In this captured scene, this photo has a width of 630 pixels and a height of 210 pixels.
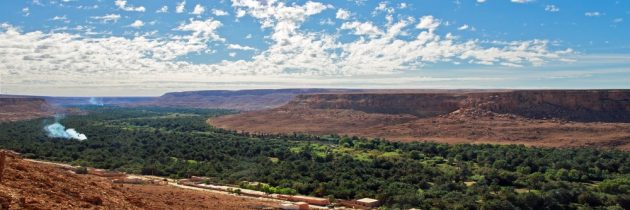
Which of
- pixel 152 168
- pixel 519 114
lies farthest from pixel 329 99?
pixel 152 168

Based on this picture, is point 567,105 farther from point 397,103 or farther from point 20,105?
point 20,105

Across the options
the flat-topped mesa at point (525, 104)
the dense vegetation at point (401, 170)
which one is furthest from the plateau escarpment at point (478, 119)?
the dense vegetation at point (401, 170)

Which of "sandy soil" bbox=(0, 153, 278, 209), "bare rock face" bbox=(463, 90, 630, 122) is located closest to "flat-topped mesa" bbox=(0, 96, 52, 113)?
"bare rock face" bbox=(463, 90, 630, 122)

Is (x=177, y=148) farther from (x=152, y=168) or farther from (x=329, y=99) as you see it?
(x=329, y=99)

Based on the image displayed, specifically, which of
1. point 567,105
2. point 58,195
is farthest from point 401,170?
point 567,105

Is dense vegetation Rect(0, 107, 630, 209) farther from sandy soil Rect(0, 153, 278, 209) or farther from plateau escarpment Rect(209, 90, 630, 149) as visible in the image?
sandy soil Rect(0, 153, 278, 209)

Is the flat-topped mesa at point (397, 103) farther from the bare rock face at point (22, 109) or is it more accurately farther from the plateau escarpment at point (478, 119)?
the bare rock face at point (22, 109)
